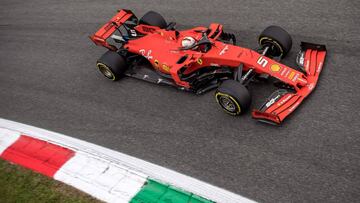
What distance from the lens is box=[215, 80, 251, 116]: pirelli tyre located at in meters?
5.71

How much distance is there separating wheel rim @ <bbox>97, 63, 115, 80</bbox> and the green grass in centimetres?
250

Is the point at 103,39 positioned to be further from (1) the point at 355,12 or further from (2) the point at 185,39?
(1) the point at 355,12

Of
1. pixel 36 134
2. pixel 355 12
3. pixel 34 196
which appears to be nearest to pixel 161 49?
pixel 36 134

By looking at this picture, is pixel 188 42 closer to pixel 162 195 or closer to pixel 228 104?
pixel 228 104

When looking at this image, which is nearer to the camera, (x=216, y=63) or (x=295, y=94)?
(x=295, y=94)

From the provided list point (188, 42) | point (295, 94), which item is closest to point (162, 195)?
point (295, 94)

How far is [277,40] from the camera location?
6.45 m

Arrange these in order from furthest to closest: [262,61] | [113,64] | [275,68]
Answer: [113,64]
[262,61]
[275,68]

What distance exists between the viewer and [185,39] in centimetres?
680

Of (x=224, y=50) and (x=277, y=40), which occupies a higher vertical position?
(x=277, y=40)

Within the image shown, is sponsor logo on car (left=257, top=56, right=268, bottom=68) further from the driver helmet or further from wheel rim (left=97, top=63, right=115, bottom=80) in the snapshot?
wheel rim (left=97, top=63, right=115, bottom=80)

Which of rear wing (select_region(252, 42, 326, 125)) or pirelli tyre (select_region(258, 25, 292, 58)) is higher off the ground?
pirelli tyre (select_region(258, 25, 292, 58))

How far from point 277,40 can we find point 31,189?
4.87 metres

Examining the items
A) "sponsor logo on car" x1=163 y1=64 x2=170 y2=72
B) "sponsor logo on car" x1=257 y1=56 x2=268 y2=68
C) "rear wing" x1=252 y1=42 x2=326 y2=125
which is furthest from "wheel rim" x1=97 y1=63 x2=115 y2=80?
"rear wing" x1=252 y1=42 x2=326 y2=125
